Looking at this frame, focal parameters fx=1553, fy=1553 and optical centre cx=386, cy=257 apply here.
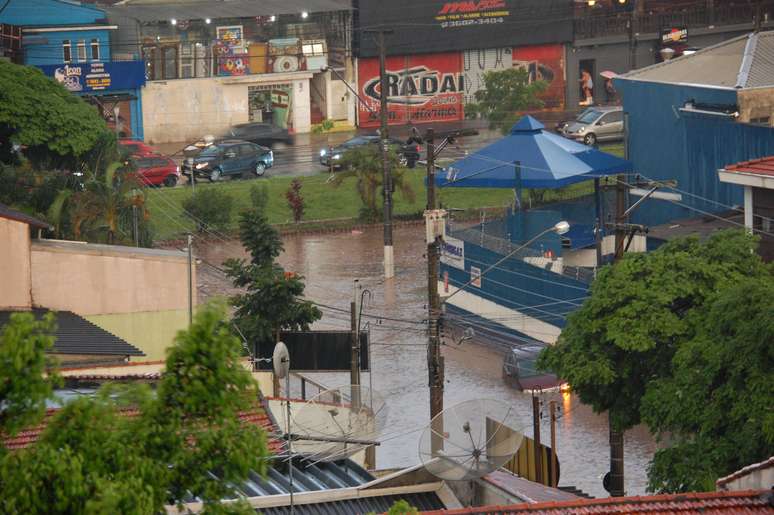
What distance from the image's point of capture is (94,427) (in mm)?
7484

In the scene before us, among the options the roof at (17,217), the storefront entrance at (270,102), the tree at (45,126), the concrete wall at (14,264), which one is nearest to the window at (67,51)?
the storefront entrance at (270,102)

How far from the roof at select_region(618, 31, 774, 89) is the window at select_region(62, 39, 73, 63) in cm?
2122

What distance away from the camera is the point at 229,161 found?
44.6 meters

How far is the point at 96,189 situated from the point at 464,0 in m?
29.5

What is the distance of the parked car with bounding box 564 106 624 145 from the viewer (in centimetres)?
4847

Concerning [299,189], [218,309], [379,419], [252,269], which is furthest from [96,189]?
[218,309]

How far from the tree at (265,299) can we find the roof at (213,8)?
96.8 ft

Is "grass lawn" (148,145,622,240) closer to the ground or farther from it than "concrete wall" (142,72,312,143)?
closer to the ground

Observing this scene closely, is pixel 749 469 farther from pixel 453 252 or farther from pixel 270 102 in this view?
pixel 270 102

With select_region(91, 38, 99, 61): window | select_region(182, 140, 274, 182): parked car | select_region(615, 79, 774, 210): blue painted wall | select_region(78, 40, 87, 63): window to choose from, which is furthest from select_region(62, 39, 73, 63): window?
select_region(615, 79, 774, 210): blue painted wall

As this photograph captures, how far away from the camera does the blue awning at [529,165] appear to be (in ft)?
106

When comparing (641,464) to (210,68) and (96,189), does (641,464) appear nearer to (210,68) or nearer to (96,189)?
(96,189)

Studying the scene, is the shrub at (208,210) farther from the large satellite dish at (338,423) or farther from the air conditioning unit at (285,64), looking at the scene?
the large satellite dish at (338,423)

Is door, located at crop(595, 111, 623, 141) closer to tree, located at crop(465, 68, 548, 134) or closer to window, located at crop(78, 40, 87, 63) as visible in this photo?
tree, located at crop(465, 68, 548, 134)
